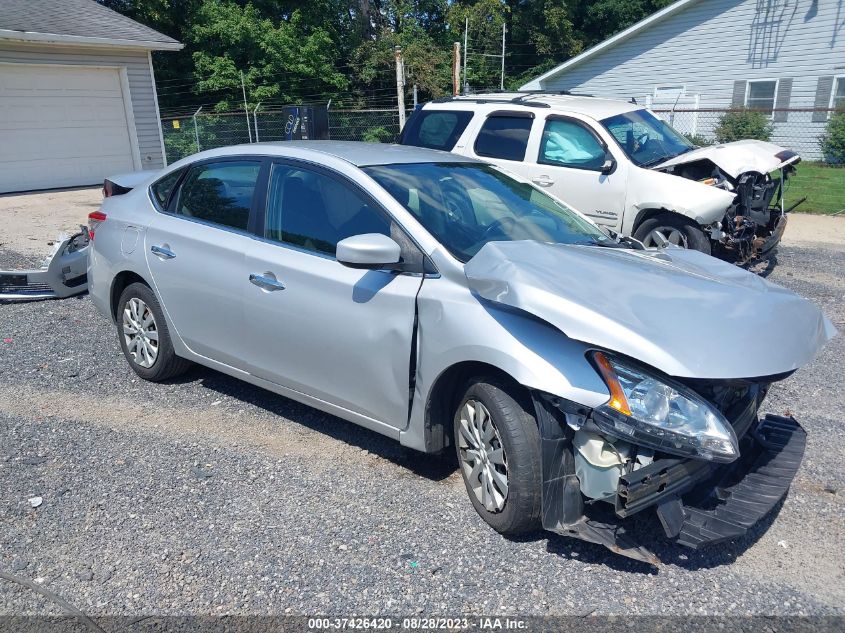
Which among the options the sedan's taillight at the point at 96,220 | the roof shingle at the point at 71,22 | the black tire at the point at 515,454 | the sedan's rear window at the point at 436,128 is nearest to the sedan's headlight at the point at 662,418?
the black tire at the point at 515,454

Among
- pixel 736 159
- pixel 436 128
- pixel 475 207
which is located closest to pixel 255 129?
pixel 436 128

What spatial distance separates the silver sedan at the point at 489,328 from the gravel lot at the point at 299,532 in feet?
0.86

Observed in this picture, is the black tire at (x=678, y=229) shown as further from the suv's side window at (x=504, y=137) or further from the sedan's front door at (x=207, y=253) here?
Answer: the sedan's front door at (x=207, y=253)

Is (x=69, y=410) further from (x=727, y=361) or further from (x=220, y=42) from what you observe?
(x=220, y=42)

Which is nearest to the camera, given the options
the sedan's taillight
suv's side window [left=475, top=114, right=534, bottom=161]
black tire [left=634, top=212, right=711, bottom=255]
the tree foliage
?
the sedan's taillight

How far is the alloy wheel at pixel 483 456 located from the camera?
342 centimetres

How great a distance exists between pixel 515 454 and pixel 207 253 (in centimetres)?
244

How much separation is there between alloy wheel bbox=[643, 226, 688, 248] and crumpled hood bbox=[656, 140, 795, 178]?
26.5 inches

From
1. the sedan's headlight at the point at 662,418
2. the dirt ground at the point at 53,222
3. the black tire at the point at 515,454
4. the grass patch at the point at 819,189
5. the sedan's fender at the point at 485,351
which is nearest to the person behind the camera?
the sedan's headlight at the point at 662,418

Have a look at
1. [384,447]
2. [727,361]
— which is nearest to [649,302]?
[727,361]

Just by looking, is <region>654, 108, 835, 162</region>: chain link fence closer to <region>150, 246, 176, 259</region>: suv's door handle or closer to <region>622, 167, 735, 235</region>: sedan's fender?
<region>622, 167, 735, 235</region>: sedan's fender

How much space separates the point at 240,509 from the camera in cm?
374

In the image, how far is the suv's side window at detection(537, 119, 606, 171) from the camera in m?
8.34

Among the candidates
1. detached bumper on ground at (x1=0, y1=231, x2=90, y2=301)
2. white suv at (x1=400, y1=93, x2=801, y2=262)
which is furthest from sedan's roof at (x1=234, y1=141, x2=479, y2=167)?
detached bumper on ground at (x1=0, y1=231, x2=90, y2=301)
